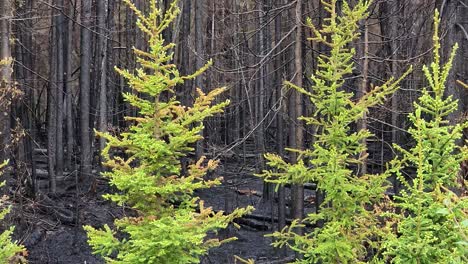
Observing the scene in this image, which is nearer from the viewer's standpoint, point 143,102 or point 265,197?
point 143,102

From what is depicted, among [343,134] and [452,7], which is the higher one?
[452,7]

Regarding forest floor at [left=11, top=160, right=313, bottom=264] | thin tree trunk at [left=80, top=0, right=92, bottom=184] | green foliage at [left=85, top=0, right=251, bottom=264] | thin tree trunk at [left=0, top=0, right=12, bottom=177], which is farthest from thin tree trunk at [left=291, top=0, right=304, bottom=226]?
thin tree trunk at [left=80, top=0, right=92, bottom=184]

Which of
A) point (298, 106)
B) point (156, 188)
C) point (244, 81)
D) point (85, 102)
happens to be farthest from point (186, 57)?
point (156, 188)

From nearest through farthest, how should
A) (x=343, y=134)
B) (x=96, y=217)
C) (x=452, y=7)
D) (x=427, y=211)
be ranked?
(x=427, y=211), (x=343, y=134), (x=452, y=7), (x=96, y=217)

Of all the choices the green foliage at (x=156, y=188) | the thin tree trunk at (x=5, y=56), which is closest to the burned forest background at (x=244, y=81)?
the thin tree trunk at (x=5, y=56)

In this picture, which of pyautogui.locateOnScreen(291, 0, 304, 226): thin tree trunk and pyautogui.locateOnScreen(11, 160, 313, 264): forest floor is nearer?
pyautogui.locateOnScreen(291, 0, 304, 226): thin tree trunk

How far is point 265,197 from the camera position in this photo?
1789cm

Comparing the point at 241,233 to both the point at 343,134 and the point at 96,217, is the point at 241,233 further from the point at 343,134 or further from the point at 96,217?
the point at 343,134

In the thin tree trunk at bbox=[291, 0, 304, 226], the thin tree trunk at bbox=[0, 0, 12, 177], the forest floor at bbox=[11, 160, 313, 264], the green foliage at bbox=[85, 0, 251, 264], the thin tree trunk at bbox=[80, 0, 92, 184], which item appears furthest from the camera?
the thin tree trunk at bbox=[80, 0, 92, 184]

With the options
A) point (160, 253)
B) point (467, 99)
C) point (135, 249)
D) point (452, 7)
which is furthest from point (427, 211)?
point (467, 99)

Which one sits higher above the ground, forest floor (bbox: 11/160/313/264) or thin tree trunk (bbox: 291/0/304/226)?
thin tree trunk (bbox: 291/0/304/226)

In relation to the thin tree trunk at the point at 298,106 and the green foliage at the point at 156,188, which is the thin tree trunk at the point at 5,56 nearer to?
the green foliage at the point at 156,188

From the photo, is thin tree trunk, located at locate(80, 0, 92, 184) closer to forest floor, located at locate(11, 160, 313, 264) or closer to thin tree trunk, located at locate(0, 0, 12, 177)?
forest floor, located at locate(11, 160, 313, 264)

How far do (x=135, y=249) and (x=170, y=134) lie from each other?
4.40 feet
